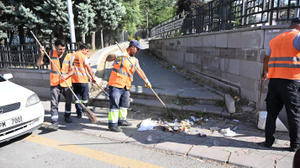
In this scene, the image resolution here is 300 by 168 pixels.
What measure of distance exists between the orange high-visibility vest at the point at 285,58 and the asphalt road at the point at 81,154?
5.66 ft

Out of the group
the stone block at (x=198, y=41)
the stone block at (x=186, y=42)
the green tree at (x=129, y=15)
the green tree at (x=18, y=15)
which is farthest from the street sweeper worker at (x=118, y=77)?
the green tree at (x=129, y=15)

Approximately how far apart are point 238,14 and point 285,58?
9.17 feet

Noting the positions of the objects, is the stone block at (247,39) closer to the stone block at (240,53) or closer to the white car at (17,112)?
the stone block at (240,53)

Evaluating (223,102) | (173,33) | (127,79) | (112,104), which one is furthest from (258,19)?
(173,33)

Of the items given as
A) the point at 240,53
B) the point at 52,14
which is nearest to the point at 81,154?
the point at 240,53

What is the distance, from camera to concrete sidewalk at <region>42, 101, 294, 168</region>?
3225mm

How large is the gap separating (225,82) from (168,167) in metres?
3.66

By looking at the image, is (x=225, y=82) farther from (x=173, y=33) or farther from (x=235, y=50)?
(x=173, y=33)

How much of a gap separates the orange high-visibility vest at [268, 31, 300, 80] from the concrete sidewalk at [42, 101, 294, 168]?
1.19m

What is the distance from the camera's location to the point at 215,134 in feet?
13.7

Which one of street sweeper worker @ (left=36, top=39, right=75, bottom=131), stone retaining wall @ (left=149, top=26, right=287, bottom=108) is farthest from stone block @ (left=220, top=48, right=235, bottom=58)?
street sweeper worker @ (left=36, top=39, right=75, bottom=131)

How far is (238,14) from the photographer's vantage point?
227 inches

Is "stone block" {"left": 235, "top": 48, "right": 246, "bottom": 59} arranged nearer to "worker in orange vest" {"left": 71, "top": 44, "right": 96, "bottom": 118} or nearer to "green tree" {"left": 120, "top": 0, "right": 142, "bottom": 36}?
"worker in orange vest" {"left": 71, "top": 44, "right": 96, "bottom": 118}

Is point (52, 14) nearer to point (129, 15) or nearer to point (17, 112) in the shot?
point (17, 112)
